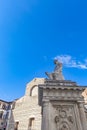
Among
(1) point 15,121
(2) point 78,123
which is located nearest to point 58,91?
(2) point 78,123

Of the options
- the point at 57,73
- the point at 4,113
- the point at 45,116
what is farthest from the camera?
the point at 4,113

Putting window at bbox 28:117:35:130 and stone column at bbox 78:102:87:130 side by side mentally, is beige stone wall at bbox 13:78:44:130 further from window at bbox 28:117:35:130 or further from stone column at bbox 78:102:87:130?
stone column at bbox 78:102:87:130

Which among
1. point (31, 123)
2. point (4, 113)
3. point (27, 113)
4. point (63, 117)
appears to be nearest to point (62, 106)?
point (63, 117)

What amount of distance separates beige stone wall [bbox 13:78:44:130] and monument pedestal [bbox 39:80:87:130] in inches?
765

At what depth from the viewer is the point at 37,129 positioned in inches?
1061

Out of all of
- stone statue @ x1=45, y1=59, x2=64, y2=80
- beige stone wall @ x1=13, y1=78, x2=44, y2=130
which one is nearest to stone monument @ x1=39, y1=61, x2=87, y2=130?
stone statue @ x1=45, y1=59, x2=64, y2=80

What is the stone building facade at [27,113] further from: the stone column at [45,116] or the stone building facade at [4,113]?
the stone column at [45,116]

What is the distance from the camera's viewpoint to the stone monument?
28.9 feet

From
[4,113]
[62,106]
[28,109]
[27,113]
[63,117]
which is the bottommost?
[63,117]

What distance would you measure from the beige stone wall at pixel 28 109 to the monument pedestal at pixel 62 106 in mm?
19438

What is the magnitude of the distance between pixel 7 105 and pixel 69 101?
113 ft

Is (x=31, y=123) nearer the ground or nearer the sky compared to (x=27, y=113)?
nearer the ground

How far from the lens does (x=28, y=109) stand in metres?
30.8

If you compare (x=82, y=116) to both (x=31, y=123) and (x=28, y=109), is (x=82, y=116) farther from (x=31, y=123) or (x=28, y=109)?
(x=28, y=109)
